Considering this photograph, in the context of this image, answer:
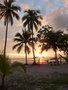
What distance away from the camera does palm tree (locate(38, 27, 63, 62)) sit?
60.5 m

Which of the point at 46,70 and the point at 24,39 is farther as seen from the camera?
the point at 24,39

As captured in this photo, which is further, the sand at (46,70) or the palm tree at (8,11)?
the palm tree at (8,11)

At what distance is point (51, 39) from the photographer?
2405 inches

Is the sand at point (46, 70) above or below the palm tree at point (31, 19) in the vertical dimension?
below

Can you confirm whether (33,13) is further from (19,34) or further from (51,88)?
(51,88)

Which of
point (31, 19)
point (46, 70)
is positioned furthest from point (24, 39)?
point (46, 70)

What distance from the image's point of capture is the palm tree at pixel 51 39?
6047cm

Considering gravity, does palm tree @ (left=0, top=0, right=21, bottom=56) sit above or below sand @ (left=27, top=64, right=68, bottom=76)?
above

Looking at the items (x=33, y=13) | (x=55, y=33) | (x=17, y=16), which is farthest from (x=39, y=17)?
(x=17, y=16)

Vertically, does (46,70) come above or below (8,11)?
below

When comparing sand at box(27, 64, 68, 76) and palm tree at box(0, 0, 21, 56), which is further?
palm tree at box(0, 0, 21, 56)

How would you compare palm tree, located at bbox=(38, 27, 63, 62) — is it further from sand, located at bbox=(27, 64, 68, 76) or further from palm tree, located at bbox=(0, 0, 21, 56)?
sand, located at bbox=(27, 64, 68, 76)

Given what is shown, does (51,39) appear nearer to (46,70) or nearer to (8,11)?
(8,11)

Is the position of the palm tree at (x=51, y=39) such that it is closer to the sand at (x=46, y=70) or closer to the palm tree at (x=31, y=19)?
the palm tree at (x=31, y=19)
